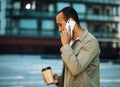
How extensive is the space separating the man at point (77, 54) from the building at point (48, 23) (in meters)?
35.4

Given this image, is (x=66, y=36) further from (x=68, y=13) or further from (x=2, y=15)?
(x=2, y=15)

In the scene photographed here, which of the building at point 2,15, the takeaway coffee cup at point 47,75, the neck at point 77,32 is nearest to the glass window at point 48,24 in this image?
the building at point 2,15

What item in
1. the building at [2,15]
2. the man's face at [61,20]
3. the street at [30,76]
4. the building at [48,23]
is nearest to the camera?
the man's face at [61,20]

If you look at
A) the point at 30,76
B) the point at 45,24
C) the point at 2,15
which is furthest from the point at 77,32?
the point at 45,24

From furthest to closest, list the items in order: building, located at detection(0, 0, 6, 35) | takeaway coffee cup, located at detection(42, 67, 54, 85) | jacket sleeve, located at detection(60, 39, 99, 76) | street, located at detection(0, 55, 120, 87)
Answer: building, located at detection(0, 0, 6, 35)
street, located at detection(0, 55, 120, 87)
takeaway coffee cup, located at detection(42, 67, 54, 85)
jacket sleeve, located at detection(60, 39, 99, 76)

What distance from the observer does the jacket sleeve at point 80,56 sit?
2402mm

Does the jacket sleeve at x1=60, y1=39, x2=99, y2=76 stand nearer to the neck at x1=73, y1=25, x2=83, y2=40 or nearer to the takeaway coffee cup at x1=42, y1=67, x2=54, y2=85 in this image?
the neck at x1=73, y1=25, x2=83, y2=40

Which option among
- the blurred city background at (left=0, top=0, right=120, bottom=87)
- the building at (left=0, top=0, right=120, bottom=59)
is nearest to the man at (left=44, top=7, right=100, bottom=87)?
the blurred city background at (left=0, top=0, right=120, bottom=87)

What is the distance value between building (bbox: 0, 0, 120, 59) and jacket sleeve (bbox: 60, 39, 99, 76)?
35489mm

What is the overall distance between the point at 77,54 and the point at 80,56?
37mm

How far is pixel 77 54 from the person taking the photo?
247 cm

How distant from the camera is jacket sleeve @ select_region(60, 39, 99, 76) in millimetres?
2402

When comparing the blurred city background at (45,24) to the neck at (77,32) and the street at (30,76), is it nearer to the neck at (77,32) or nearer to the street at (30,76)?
the street at (30,76)

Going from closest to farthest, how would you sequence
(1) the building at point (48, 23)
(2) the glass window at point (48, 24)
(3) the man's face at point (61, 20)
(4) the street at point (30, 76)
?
(3) the man's face at point (61, 20) → (4) the street at point (30, 76) → (1) the building at point (48, 23) → (2) the glass window at point (48, 24)
